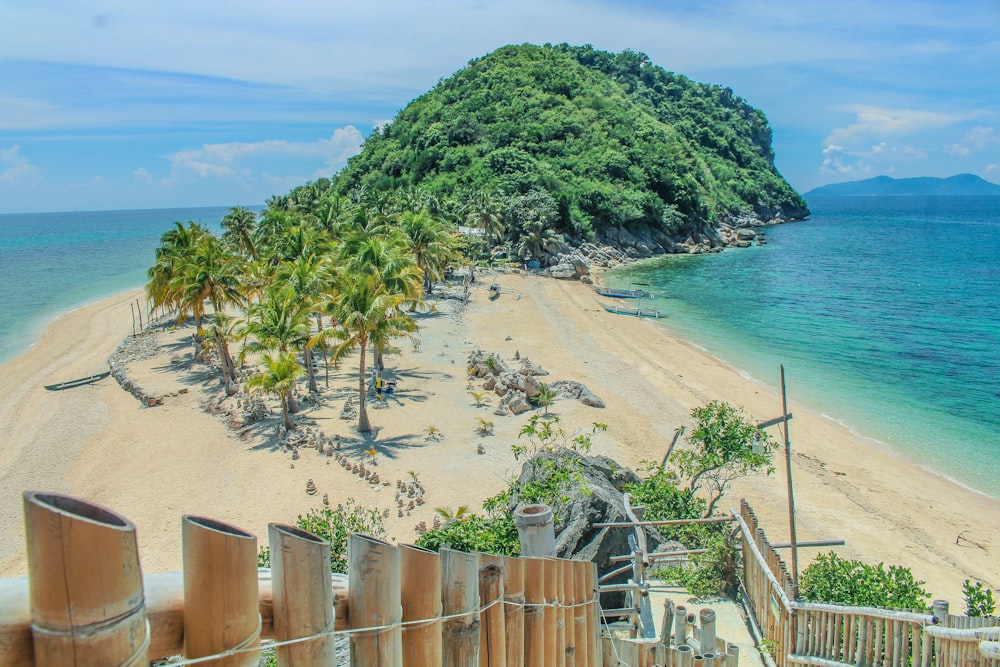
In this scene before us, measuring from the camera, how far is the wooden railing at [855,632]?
6.42m

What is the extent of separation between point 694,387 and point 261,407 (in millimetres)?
17498

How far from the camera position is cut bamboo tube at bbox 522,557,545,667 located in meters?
3.63

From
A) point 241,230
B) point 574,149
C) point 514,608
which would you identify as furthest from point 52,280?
point 514,608

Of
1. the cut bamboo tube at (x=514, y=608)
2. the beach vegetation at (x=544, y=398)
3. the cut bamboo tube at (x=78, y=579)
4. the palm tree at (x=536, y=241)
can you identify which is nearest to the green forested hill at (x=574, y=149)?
the palm tree at (x=536, y=241)

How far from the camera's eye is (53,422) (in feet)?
81.1

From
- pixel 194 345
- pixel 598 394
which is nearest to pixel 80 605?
pixel 598 394

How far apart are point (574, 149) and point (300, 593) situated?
289 feet

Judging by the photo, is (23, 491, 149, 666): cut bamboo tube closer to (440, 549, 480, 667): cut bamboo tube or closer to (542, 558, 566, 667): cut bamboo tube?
(440, 549, 480, 667): cut bamboo tube

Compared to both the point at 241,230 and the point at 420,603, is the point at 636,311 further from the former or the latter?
the point at 420,603

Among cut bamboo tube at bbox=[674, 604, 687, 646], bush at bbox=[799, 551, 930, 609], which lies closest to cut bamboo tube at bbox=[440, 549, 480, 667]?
cut bamboo tube at bbox=[674, 604, 687, 646]

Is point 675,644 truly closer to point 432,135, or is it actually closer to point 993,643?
point 993,643

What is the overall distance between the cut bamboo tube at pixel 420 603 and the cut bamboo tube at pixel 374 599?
0.14 m

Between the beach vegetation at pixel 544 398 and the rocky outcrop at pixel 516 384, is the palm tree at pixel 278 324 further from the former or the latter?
the beach vegetation at pixel 544 398

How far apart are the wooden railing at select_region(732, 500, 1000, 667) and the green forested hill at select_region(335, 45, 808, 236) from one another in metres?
62.9
